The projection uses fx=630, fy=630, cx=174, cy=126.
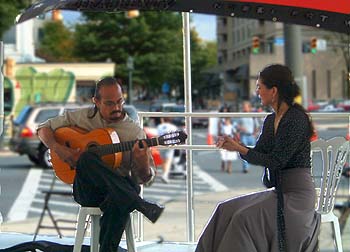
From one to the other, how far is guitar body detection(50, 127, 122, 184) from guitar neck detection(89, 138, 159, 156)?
34mm

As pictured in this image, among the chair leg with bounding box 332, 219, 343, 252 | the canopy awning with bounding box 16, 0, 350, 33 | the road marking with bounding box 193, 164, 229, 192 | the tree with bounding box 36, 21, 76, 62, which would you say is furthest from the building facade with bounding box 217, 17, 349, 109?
the chair leg with bounding box 332, 219, 343, 252

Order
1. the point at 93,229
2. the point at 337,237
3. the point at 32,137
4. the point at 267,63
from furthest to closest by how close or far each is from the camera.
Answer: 1. the point at 267,63
2. the point at 32,137
3. the point at 337,237
4. the point at 93,229

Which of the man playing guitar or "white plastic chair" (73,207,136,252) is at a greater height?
the man playing guitar

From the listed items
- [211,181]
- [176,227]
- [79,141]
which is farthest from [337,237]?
[211,181]

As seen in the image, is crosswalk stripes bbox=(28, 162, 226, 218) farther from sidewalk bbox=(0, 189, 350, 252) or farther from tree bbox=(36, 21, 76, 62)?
tree bbox=(36, 21, 76, 62)

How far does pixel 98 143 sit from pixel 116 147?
0.46 feet

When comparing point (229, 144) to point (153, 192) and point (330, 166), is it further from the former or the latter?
point (153, 192)

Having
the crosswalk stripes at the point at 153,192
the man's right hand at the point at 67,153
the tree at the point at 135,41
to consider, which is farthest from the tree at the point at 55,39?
the man's right hand at the point at 67,153

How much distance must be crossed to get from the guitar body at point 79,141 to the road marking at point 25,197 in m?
5.73

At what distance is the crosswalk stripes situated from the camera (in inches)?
419

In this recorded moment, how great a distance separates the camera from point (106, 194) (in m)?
3.89

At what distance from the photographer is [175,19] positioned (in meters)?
43.7

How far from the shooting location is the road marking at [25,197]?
395 inches

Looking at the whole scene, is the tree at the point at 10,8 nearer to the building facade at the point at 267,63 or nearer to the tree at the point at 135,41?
the tree at the point at 135,41
